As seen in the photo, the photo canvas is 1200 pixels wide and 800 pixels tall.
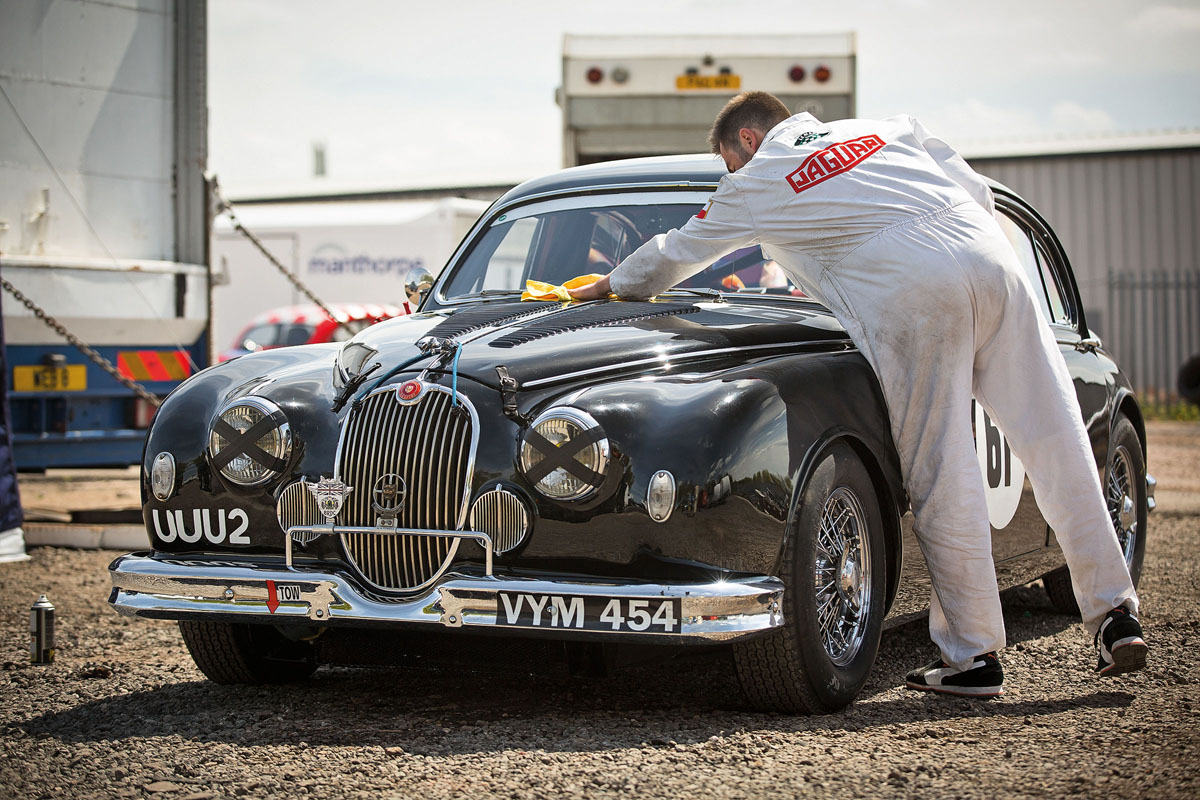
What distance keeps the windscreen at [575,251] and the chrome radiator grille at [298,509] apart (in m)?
1.44

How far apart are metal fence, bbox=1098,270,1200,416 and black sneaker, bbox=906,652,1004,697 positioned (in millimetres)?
19409

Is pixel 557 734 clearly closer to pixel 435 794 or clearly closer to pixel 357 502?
pixel 435 794

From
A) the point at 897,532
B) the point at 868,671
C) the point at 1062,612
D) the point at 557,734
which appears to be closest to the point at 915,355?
the point at 897,532

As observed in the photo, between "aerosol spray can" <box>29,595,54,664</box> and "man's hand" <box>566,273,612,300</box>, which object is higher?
"man's hand" <box>566,273,612,300</box>

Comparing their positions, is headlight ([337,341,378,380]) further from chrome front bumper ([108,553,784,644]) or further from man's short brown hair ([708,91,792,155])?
man's short brown hair ([708,91,792,155])

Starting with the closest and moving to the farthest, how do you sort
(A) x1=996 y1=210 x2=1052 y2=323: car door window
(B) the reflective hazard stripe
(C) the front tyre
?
(C) the front tyre → (A) x1=996 y1=210 x2=1052 y2=323: car door window → (B) the reflective hazard stripe

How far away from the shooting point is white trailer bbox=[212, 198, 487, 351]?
20000 millimetres

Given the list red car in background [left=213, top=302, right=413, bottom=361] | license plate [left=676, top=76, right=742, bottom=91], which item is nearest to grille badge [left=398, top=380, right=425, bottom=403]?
license plate [left=676, top=76, right=742, bottom=91]

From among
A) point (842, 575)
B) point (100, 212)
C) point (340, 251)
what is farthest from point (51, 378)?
point (340, 251)

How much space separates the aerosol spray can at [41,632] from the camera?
500cm

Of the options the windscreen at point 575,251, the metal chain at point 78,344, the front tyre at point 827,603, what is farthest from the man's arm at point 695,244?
the metal chain at point 78,344

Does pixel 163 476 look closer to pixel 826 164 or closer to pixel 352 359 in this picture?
pixel 352 359

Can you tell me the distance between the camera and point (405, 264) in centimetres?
2011

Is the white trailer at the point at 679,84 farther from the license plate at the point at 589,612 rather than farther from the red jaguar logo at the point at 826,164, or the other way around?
the license plate at the point at 589,612
